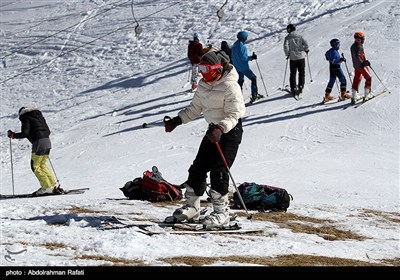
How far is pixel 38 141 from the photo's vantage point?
42.8 feet

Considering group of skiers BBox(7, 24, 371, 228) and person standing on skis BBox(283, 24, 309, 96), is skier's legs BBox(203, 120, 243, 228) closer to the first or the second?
group of skiers BBox(7, 24, 371, 228)

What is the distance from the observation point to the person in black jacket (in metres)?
13.0

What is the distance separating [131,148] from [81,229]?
9700 millimetres

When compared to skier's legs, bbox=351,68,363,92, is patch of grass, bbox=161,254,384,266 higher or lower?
lower

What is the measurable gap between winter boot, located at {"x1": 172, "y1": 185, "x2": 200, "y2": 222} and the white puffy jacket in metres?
0.83

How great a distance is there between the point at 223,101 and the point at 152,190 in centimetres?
317

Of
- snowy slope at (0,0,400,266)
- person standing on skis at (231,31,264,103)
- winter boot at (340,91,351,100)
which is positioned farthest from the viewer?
person standing on skis at (231,31,264,103)

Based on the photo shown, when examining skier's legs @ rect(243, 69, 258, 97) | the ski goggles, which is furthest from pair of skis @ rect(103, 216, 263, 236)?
skier's legs @ rect(243, 69, 258, 97)

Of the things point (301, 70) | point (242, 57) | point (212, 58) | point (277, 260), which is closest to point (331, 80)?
point (301, 70)

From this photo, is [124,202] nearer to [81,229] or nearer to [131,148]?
[81,229]

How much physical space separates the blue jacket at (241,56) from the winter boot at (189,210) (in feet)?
33.0

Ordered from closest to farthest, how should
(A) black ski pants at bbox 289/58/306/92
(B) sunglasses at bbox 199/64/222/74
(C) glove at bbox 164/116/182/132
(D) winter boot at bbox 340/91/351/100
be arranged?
(B) sunglasses at bbox 199/64/222/74, (C) glove at bbox 164/116/182/132, (D) winter boot at bbox 340/91/351/100, (A) black ski pants at bbox 289/58/306/92

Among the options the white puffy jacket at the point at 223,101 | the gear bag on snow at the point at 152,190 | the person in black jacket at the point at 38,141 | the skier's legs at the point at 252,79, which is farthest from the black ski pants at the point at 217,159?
the skier's legs at the point at 252,79
